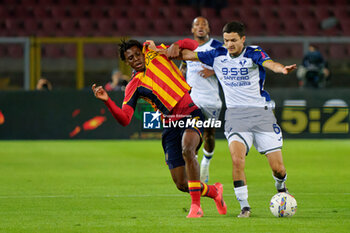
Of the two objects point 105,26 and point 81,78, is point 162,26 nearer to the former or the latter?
point 105,26

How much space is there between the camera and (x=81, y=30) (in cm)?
2153

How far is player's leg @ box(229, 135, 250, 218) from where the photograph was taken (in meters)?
7.16

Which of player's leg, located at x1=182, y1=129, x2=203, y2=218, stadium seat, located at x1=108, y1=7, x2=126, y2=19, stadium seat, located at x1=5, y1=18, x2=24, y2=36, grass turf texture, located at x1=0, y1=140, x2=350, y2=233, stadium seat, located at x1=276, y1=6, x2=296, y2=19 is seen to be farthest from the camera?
stadium seat, located at x1=276, y1=6, x2=296, y2=19

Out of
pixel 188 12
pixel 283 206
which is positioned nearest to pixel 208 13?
pixel 188 12

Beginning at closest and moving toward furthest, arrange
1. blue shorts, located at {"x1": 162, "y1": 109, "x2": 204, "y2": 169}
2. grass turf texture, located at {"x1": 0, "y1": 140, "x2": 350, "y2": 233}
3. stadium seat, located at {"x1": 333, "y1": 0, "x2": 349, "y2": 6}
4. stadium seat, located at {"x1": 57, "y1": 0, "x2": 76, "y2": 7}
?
1. grass turf texture, located at {"x1": 0, "y1": 140, "x2": 350, "y2": 233}
2. blue shorts, located at {"x1": 162, "y1": 109, "x2": 204, "y2": 169}
3. stadium seat, located at {"x1": 57, "y1": 0, "x2": 76, "y2": 7}
4. stadium seat, located at {"x1": 333, "y1": 0, "x2": 349, "y2": 6}

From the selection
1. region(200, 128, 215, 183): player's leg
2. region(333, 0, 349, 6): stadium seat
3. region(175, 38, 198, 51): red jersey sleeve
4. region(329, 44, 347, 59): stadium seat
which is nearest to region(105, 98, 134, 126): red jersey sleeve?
region(175, 38, 198, 51): red jersey sleeve

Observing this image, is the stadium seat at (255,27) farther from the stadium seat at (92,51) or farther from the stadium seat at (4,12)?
the stadium seat at (4,12)

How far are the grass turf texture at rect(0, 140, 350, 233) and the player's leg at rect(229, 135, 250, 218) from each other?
14 cm

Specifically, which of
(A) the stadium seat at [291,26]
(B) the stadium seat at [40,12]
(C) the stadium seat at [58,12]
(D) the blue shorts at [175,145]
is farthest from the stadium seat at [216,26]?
(D) the blue shorts at [175,145]

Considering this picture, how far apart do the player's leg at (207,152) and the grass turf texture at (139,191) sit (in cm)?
34

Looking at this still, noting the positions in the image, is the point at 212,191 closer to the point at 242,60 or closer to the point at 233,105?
the point at 233,105

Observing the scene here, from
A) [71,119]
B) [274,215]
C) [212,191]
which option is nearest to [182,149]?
[212,191]

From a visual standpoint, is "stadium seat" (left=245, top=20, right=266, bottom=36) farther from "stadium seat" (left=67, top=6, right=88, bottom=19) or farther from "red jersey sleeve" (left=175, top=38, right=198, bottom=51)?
"red jersey sleeve" (left=175, top=38, right=198, bottom=51)

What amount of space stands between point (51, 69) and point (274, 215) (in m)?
11.9
